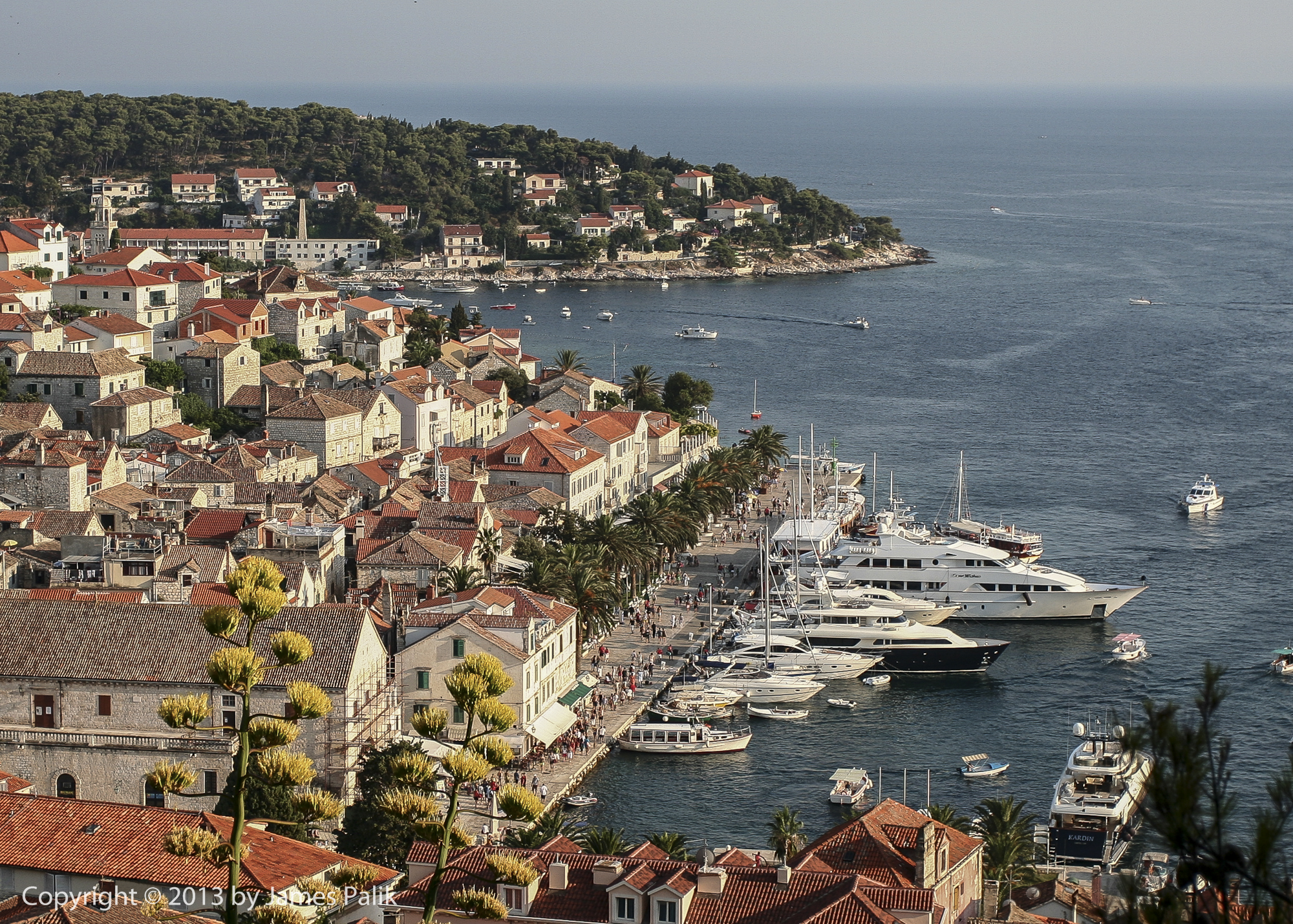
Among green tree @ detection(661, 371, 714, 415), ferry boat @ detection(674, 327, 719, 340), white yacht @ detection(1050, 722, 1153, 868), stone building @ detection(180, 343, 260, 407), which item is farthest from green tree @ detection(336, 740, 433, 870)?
ferry boat @ detection(674, 327, 719, 340)

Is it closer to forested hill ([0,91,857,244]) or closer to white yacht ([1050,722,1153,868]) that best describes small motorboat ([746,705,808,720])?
white yacht ([1050,722,1153,868])

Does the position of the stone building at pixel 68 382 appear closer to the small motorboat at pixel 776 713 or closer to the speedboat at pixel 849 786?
the small motorboat at pixel 776 713

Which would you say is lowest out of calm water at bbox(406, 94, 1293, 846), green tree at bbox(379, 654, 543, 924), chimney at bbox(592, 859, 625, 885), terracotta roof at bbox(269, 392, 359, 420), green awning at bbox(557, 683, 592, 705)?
calm water at bbox(406, 94, 1293, 846)

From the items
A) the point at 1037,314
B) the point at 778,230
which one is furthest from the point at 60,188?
the point at 1037,314

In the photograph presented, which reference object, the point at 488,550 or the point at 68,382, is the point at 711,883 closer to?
the point at 488,550

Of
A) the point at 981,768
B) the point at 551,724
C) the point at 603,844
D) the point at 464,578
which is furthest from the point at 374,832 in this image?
the point at 981,768
